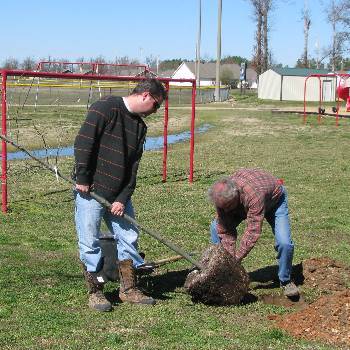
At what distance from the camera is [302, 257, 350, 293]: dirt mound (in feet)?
20.1

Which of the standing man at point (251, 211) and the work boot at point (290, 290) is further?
the work boot at point (290, 290)

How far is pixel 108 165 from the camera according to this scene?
5273 millimetres

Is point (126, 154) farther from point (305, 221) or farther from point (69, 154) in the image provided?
point (69, 154)

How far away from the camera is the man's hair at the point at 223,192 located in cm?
516

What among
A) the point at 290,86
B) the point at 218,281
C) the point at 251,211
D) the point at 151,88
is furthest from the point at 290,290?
the point at 290,86

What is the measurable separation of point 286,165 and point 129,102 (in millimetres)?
10539

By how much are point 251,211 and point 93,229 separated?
123 cm

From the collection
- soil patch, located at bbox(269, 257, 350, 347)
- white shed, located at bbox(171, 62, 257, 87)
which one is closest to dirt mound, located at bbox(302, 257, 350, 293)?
soil patch, located at bbox(269, 257, 350, 347)

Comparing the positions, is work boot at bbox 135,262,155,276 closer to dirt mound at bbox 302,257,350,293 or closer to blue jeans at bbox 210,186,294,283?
blue jeans at bbox 210,186,294,283

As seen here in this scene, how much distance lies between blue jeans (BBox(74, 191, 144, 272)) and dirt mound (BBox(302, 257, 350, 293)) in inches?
70.3

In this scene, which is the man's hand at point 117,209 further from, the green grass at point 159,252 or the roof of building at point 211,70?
the roof of building at point 211,70

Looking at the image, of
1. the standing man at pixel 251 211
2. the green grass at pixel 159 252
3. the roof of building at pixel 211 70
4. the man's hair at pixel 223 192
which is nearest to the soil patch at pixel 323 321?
the green grass at pixel 159 252

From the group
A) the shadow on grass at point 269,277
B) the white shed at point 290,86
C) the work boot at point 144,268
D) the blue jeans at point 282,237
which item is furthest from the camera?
the white shed at point 290,86

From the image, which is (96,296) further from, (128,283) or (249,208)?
(249,208)
